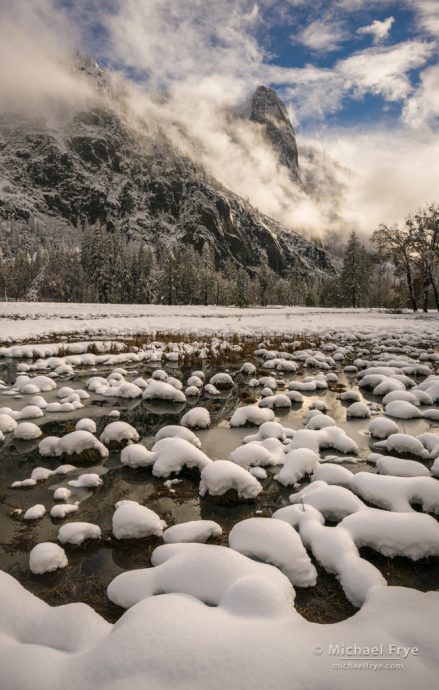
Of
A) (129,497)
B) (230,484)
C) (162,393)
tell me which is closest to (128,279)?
(162,393)

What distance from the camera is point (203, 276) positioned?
240 feet

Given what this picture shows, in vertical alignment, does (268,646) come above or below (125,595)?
above

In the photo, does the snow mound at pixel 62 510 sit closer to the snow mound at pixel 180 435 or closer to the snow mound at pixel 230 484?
the snow mound at pixel 230 484

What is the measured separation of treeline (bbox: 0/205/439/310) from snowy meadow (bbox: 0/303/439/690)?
3173cm

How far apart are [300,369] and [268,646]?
30.4 feet

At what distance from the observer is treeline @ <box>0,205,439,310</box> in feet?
111

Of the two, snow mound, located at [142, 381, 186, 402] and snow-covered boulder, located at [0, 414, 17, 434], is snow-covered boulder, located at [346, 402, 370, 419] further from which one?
snow-covered boulder, located at [0, 414, 17, 434]

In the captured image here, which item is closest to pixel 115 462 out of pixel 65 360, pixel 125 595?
pixel 125 595

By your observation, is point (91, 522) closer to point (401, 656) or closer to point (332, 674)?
point (332, 674)

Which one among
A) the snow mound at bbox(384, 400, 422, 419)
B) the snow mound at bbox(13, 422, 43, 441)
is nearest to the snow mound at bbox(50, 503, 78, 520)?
the snow mound at bbox(13, 422, 43, 441)

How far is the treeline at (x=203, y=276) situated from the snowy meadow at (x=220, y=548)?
31729 millimetres

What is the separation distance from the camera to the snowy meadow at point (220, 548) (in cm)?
174

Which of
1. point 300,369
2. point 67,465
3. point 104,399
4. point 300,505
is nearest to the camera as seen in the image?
point 300,505

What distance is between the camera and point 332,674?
166 cm
